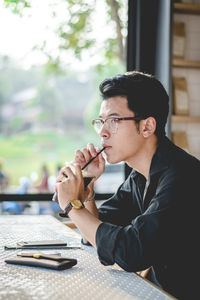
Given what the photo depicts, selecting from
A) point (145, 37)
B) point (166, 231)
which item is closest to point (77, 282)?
point (166, 231)

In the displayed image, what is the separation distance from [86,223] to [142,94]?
0.52 metres

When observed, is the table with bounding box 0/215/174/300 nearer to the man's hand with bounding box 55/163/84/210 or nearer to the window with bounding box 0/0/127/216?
the man's hand with bounding box 55/163/84/210

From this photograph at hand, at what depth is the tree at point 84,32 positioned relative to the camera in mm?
3793

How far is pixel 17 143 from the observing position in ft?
13.7

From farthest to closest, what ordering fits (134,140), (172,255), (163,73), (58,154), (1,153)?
1. (58,154)
2. (1,153)
3. (163,73)
4. (134,140)
5. (172,255)

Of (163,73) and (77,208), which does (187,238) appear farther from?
(163,73)

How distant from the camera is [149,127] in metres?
1.60

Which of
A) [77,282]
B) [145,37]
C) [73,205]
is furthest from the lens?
[145,37]

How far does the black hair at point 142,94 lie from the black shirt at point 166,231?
0.39 feet

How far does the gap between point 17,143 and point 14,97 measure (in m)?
0.43

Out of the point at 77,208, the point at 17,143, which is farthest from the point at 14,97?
the point at 77,208

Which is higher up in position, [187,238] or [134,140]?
[134,140]

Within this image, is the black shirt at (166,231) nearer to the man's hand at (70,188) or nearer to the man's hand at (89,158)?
the man's hand at (70,188)

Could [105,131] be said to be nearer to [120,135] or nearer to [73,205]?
[120,135]
